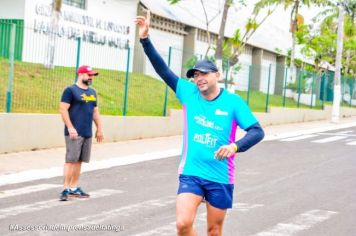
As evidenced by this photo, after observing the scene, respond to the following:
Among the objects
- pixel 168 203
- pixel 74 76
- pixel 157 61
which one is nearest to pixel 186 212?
pixel 157 61

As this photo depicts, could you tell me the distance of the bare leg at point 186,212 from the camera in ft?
18.0

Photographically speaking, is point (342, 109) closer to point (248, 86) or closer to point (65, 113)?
point (248, 86)

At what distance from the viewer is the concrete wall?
14070 mm

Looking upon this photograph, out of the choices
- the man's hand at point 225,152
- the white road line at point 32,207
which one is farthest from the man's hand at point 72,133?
the man's hand at point 225,152

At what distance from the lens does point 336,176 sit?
13.1 metres

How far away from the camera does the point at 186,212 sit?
18.1ft

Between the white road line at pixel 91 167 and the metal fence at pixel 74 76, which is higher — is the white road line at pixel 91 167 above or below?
below

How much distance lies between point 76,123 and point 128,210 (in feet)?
4.88

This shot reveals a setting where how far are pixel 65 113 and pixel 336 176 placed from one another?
604 cm

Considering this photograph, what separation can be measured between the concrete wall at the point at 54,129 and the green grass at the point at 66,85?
0.38 m

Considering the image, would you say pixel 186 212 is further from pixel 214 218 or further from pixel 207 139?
pixel 207 139

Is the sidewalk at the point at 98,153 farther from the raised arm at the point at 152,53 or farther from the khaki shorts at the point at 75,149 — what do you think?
the raised arm at the point at 152,53

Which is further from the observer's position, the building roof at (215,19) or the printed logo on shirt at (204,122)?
the building roof at (215,19)

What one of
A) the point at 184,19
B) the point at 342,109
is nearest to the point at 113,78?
the point at 184,19
